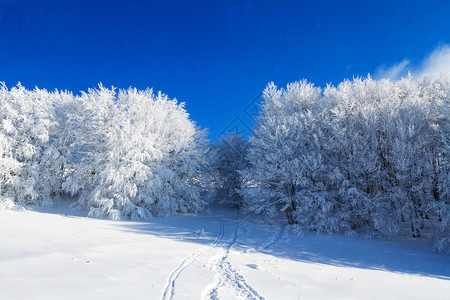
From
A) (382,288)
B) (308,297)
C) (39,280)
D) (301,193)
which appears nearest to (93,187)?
(39,280)

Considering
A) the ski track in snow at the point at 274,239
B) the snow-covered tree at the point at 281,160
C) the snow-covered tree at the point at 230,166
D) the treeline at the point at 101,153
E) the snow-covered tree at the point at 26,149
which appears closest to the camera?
the ski track in snow at the point at 274,239

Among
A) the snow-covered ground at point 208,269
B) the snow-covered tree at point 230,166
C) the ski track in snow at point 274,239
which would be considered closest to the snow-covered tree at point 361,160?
the ski track in snow at point 274,239

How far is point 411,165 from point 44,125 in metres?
28.9

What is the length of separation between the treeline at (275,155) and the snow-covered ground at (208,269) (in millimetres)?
3122

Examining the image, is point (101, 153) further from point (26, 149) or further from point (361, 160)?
point (361, 160)

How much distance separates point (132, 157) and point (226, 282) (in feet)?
45.6

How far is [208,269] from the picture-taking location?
6824 mm

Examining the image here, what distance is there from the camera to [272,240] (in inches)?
494

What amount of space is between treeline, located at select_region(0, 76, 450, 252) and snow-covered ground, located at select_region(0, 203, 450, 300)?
10.2 ft

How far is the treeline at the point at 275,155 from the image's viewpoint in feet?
44.4

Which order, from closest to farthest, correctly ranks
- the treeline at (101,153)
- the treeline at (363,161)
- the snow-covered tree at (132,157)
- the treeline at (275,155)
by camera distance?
1. the treeline at (363,161)
2. the treeline at (275,155)
3. the snow-covered tree at (132,157)
4. the treeline at (101,153)

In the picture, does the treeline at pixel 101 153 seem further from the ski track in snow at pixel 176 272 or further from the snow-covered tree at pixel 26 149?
the ski track in snow at pixel 176 272

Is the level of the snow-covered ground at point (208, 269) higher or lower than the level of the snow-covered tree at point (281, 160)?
lower

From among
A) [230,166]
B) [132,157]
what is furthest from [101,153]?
[230,166]
